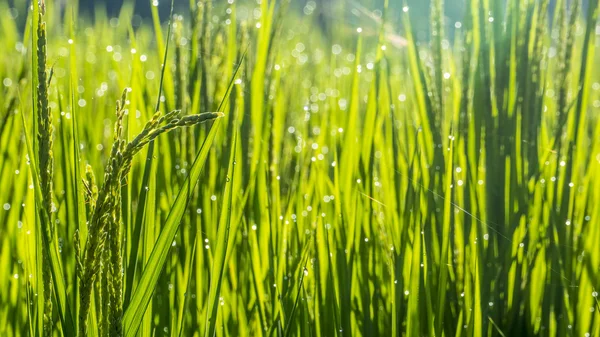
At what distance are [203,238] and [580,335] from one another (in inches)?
22.1

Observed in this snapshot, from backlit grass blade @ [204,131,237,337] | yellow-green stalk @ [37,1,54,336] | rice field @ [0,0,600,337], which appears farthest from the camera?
rice field @ [0,0,600,337]

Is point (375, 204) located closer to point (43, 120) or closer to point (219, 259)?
point (219, 259)

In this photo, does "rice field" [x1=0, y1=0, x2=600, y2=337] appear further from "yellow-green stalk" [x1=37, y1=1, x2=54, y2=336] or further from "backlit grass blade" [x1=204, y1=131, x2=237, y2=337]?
"yellow-green stalk" [x1=37, y1=1, x2=54, y2=336]

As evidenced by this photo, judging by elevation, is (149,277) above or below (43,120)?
below

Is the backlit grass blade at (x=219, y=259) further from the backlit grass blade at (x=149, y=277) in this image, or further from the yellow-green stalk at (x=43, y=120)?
the yellow-green stalk at (x=43, y=120)

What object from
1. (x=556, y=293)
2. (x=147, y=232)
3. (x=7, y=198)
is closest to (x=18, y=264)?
(x=7, y=198)

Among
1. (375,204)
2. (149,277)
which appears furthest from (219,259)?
(375,204)

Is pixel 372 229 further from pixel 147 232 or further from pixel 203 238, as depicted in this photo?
Answer: pixel 147 232

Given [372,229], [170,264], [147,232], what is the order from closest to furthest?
[147,232] → [170,264] → [372,229]

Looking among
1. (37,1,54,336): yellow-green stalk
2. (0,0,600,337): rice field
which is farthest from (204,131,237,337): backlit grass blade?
(37,1,54,336): yellow-green stalk

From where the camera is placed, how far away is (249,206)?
104 centimetres

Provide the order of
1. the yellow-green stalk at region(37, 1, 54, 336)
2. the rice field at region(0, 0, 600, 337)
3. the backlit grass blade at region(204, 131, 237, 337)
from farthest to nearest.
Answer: the rice field at region(0, 0, 600, 337) < the backlit grass blade at region(204, 131, 237, 337) < the yellow-green stalk at region(37, 1, 54, 336)

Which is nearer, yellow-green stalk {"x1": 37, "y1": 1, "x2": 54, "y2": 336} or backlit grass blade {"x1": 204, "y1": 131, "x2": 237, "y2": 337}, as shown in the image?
yellow-green stalk {"x1": 37, "y1": 1, "x2": 54, "y2": 336}

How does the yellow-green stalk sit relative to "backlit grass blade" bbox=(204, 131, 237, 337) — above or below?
above
